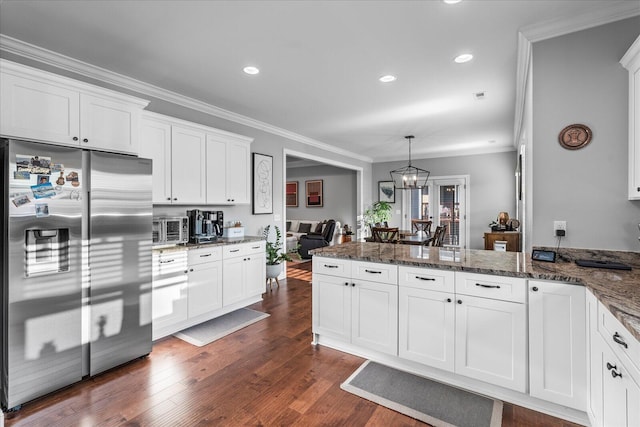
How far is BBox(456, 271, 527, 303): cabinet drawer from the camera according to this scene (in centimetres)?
198

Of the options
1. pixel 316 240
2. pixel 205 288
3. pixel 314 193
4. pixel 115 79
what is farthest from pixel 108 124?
pixel 314 193

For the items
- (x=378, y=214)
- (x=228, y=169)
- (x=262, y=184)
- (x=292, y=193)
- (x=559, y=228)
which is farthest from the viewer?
(x=292, y=193)

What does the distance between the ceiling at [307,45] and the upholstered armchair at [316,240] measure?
12.9 ft

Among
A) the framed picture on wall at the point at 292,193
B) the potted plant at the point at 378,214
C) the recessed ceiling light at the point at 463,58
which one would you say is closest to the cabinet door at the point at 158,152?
the recessed ceiling light at the point at 463,58

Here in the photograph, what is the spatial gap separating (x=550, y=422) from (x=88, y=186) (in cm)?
354

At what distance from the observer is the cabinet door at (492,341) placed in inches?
78.2

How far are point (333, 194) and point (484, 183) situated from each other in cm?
391

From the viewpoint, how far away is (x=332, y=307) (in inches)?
109

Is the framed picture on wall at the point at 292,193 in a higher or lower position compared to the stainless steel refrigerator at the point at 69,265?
higher

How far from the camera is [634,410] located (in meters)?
1.16

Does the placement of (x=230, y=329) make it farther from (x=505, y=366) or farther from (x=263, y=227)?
(x=505, y=366)

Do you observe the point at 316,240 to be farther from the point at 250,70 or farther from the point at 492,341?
the point at 492,341

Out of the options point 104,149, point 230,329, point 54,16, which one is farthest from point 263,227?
point 54,16

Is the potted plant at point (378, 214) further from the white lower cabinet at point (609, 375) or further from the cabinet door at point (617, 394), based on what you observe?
the cabinet door at point (617, 394)
